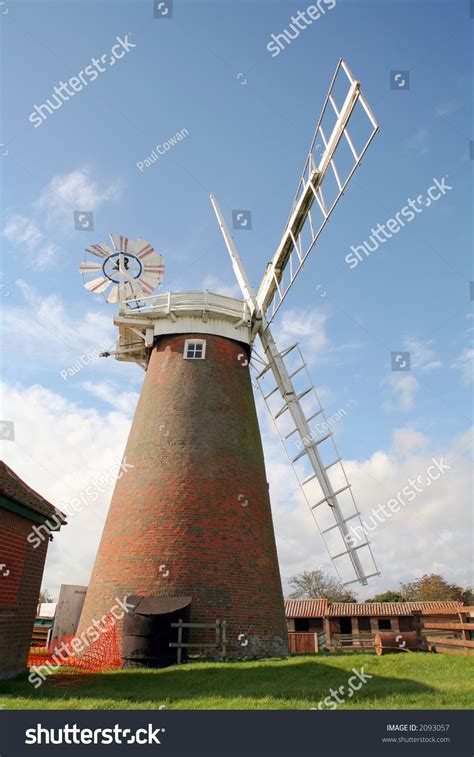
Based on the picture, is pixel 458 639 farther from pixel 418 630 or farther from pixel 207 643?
pixel 207 643

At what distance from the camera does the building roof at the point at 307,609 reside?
124 ft

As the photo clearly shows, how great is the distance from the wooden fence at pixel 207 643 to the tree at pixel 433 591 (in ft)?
166

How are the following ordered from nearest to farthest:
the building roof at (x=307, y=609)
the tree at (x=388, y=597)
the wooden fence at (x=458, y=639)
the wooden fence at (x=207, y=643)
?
the wooden fence at (x=458, y=639) < the wooden fence at (x=207, y=643) < the building roof at (x=307, y=609) < the tree at (x=388, y=597)

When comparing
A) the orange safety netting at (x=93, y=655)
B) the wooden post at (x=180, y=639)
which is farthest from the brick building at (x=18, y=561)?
the wooden post at (x=180, y=639)

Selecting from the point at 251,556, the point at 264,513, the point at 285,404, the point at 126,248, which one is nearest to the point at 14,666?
the point at 251,556

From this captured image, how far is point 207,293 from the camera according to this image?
59.4 feet

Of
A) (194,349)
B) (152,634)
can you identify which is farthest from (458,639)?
(194,349)

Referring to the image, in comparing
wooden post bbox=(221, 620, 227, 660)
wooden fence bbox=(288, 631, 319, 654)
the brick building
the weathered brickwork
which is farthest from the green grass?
wooden fence bbox=(288, 631, 319, 654)

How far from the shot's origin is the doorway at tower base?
40.4 ft

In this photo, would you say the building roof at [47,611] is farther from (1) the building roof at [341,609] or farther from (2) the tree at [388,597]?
(2) the tree at [388,597]

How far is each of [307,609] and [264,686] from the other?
1239 inches

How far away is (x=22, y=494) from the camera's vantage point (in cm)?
1088
